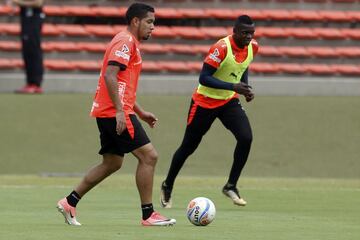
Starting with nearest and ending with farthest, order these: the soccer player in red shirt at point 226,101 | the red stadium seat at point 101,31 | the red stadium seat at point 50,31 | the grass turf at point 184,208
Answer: the grass turf at point 184,208 < the soccer player in red shirt at point 226,101 < the red stadium seat at point 50,31 < the red stadium seat at point 101,31

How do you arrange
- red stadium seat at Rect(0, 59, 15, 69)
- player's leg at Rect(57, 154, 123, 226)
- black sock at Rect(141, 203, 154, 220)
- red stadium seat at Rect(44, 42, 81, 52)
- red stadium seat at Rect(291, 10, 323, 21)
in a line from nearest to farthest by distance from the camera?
black sock at Rect(141, 203, 154, 220), player's leg at Rect(57, 154, 123, 226), red stadium seat at Rect(0, 59, 15, 69), red stadium seat at Rect(44, 42, 81, 52), red stadium seat at Rect(291, 10, 323, 21)

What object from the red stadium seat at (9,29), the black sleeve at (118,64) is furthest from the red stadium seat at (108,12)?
the black sleeve at (118,64)

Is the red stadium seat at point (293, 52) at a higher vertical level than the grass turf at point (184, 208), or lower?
lower

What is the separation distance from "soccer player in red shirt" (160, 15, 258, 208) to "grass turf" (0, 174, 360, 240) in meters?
0.41

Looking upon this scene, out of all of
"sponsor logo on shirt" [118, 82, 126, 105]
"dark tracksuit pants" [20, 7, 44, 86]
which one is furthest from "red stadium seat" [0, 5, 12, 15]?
"sponsor logo on shirt" [118, 82, 126, 105]

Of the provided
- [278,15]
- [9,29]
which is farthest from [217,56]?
[278,15]

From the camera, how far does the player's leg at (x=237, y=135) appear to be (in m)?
14.2

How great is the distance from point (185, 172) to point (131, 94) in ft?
30.6

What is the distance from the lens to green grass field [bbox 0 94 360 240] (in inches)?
563

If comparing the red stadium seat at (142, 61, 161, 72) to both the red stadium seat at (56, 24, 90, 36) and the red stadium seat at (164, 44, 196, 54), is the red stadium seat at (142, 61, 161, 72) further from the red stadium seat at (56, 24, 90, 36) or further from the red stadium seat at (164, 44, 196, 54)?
the red stadium seat at (56, 24, 90, 36)

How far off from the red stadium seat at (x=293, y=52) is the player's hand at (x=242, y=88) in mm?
11674

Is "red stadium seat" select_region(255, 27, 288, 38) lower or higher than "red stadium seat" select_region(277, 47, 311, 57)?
higher

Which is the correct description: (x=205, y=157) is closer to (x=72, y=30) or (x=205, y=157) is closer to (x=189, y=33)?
(x=189, y=33)

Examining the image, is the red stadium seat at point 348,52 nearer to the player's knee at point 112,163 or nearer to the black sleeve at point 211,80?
the black sleeve at point 211,80
